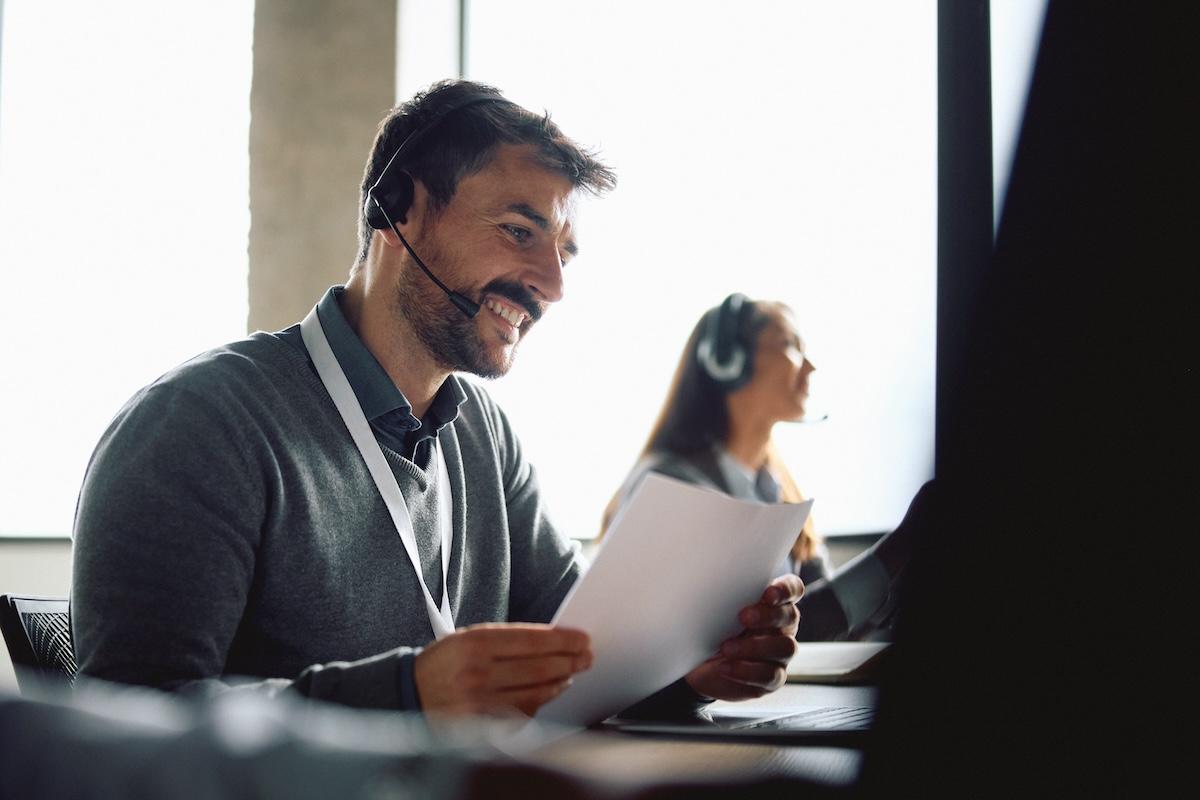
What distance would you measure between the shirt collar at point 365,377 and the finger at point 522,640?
54 cm

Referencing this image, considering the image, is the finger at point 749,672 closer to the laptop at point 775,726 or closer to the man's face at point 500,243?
the laptop at point 775,726

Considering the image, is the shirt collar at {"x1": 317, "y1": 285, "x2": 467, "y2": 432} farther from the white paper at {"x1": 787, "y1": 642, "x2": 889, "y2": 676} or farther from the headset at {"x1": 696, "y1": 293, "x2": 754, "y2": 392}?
the headset at {"x1": 696, "y1": 293, "x2": 754, "y2": 392}

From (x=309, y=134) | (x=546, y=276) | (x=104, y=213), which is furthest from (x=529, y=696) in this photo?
(x=104, y=213)

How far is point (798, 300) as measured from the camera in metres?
2.42

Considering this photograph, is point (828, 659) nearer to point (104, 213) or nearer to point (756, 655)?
point (756, 655)

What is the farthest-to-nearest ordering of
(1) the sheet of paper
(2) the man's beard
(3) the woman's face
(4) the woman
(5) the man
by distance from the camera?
1. (3) the woman's face
2. (4) the woman
3. (1) the sheet of paper
4. (2) the man's beard
5. (5) the man

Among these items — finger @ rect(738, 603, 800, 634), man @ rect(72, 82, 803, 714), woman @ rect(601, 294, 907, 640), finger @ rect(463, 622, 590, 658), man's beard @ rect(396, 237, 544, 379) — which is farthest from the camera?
woman @ rect(601, 294, 907, 640)

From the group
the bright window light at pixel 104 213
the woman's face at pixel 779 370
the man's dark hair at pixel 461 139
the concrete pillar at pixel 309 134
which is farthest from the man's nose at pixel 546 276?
the bright window light at pixel 104 213

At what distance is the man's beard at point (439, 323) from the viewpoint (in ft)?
4.24

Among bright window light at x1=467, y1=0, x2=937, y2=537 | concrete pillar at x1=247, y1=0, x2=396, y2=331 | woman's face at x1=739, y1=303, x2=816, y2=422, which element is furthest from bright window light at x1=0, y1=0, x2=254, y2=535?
woman's face at x1=739, y1=303, x2=816, y2=422

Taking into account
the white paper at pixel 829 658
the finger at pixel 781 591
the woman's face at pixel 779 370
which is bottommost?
the white paper at pixel 829 658

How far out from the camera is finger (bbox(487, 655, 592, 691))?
2.24 feet

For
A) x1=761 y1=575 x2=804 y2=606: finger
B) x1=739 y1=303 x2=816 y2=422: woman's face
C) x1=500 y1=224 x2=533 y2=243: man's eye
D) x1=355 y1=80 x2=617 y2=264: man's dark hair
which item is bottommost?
x1=761 y1=575 x2=804 y2=606: finger

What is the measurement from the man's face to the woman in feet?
2.13
